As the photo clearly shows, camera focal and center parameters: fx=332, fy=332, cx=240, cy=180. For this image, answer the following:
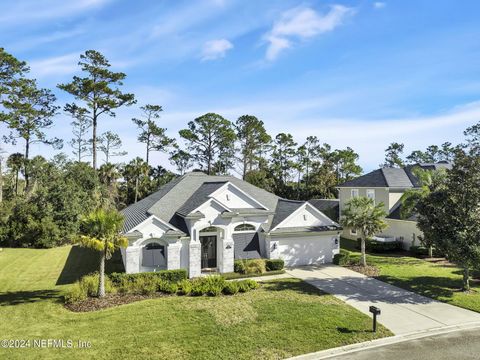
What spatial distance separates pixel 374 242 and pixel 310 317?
19.5 metres

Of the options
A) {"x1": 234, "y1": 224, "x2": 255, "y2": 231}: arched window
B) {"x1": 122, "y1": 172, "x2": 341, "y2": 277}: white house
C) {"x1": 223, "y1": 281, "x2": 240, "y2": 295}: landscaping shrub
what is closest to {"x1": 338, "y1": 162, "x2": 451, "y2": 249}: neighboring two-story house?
{"x1": 122, "y1": 172, "x2": 341, "y2": 277}: white house

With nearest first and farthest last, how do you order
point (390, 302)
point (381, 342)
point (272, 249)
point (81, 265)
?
point (381, 342), point (390, 302), point (272, 249), point (81, 265)

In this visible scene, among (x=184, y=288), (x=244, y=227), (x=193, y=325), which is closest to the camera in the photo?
(x=193, y=325)

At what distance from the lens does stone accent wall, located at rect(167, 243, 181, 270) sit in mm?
21703

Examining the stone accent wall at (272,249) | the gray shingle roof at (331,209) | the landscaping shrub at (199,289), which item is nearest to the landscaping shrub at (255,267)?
the stone accent wall at (272,249)

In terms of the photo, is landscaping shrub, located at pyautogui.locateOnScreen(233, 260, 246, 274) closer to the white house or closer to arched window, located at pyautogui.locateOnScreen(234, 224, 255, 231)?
the white house

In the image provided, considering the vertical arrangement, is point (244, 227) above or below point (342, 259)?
above

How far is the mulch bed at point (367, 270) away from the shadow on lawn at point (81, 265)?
55.3 feet

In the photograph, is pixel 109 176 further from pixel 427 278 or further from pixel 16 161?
pixel 427 278

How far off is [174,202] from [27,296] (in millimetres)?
11639

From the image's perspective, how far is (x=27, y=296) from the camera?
18.0 metres

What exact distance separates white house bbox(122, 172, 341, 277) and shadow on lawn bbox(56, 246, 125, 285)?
2.62m

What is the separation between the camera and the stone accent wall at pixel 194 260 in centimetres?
2208

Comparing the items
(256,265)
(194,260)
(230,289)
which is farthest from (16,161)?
(230,289)
